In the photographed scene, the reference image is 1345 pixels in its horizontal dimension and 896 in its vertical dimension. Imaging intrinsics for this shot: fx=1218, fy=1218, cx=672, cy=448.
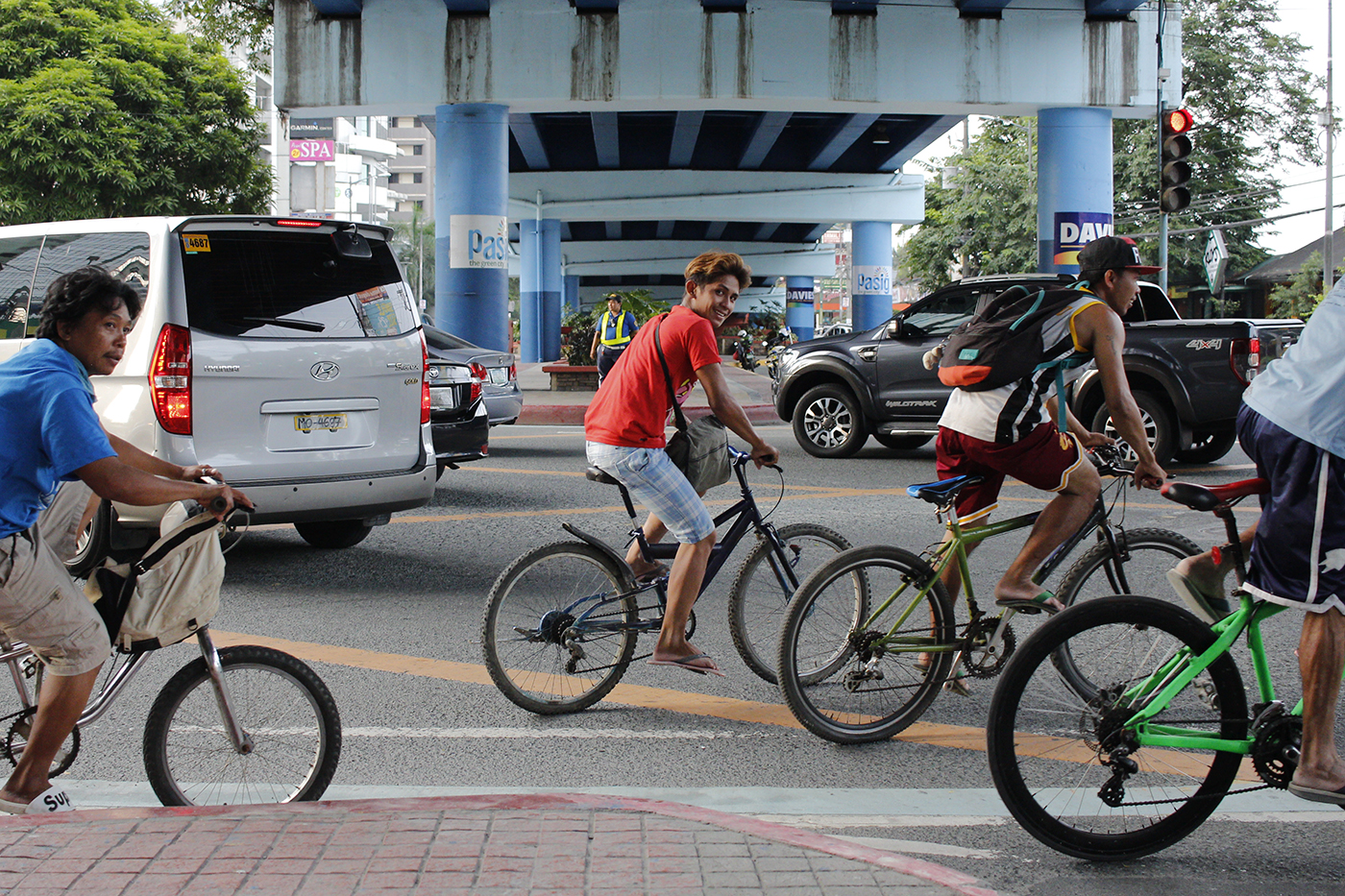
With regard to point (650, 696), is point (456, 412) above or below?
above

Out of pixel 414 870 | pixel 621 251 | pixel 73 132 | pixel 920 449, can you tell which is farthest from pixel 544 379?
pixel 621 251

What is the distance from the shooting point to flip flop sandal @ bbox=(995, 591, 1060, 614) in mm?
4379

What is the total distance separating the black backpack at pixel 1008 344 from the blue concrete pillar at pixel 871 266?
103 ft

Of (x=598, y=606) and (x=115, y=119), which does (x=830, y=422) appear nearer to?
(x=598, y=606)

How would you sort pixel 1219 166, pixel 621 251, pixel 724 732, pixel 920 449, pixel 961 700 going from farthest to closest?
pixel 621 251 < pixel 1219 166 < pixel 920 449 < pixel 961 700 < pixel 724 732

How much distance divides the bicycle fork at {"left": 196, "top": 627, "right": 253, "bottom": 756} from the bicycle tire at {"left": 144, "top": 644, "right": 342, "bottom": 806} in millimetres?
13

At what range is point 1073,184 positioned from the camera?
18.7 meters

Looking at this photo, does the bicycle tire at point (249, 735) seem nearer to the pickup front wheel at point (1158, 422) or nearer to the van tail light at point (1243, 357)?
the pickup front wheel at point (1158, 422)

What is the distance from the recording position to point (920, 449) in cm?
1364

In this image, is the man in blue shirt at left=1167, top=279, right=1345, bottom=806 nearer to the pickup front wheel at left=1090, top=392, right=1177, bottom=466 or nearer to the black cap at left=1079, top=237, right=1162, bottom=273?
the black cap at left=1079, top=237, right=1162, bottom=273

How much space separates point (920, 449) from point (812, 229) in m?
39.4

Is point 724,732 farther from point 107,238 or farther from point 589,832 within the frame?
point 107,238

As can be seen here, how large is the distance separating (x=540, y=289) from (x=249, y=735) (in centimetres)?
4133

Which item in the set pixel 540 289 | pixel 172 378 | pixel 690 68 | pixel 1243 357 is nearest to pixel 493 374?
pixel 172 378
